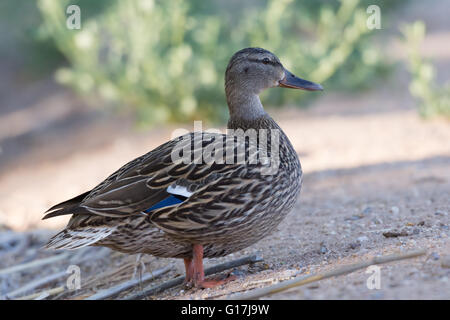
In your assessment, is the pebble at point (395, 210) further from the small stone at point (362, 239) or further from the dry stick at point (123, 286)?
the dry stick at point (123, 286)

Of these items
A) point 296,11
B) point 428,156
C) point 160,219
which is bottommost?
point 160,219

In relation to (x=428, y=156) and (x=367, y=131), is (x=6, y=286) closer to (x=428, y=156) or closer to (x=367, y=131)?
(x=428, y=156)

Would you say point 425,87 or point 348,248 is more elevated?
point 425,87

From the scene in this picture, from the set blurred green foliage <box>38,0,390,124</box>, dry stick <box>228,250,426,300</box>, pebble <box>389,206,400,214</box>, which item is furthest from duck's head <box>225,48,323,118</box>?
blurred green foliage <box>38,0,390,124</box>

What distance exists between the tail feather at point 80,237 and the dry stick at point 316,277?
893mm

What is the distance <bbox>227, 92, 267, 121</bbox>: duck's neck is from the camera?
4402 mm

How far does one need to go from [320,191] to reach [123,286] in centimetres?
239

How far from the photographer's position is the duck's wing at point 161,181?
3576 mm

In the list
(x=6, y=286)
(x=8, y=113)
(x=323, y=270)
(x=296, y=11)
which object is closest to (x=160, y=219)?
(x=323, y=270)

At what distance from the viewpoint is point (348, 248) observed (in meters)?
3.92

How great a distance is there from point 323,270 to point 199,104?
5.99m

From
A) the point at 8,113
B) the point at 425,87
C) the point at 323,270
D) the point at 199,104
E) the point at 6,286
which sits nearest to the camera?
the point at 323,270

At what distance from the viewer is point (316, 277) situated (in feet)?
9.98
